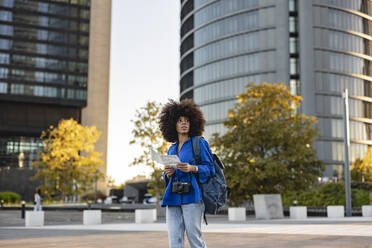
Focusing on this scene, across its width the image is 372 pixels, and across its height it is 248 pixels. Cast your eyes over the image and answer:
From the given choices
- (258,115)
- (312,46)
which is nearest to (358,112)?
(312,46)

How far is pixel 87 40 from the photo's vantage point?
286 ft

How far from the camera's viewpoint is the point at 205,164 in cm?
465

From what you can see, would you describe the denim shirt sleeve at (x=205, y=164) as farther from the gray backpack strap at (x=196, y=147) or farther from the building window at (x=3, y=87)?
the building window at (x=3, y=87)

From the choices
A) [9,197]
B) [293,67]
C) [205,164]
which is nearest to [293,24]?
[293,67]

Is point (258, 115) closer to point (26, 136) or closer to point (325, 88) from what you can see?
point (325, 88)

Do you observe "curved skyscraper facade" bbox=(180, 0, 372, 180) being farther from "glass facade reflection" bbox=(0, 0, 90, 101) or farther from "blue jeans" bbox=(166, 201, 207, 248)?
"blue jeans" bbox=(166, 201, 207, 248)

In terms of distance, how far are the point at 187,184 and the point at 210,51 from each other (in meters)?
73.4

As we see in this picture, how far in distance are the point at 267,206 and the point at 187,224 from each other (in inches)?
713

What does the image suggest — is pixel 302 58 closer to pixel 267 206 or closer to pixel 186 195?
pixel 267 206

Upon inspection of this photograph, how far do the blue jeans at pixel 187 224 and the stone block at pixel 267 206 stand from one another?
1793cm

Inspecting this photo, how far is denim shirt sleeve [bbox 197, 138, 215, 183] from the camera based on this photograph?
4566 mm

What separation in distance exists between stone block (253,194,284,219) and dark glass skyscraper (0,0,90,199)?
225 feet

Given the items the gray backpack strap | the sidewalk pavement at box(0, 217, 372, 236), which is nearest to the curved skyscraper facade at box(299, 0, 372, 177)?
the sidewalk pavement at box(0, 217, 372, 236)

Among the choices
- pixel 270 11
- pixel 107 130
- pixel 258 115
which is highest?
pixel 270 11
